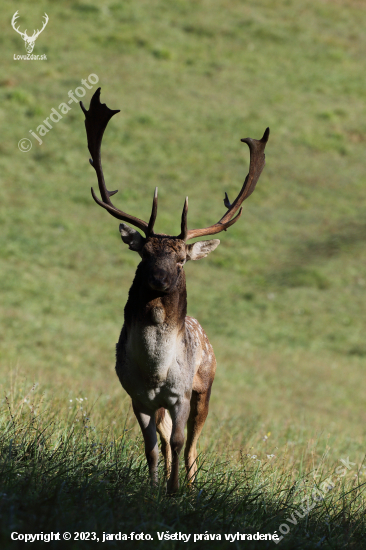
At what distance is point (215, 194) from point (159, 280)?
17.0m

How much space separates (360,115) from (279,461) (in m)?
22.8

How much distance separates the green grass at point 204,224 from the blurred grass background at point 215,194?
72mm

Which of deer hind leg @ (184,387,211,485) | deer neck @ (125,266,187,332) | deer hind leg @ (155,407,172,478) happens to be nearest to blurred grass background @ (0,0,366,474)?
deer hind leg @ (155,407,172,478)

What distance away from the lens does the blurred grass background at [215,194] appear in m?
12.8

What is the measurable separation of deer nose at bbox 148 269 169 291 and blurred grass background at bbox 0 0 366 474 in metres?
2.44

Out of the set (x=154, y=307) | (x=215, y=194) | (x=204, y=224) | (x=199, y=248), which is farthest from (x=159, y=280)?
(x=215, y=194)

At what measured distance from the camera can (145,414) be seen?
15.4ft

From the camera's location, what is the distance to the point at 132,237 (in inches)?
182

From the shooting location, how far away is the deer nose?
4234mm

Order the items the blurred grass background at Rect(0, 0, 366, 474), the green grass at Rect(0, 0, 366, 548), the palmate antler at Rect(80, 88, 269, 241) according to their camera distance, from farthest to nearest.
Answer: the blurred grass background at Rect(0, 0, 366, 474), the palmate antler at Rect(80, 88, 269, 241), the green grass at Rect(0, 0, 366, 548)

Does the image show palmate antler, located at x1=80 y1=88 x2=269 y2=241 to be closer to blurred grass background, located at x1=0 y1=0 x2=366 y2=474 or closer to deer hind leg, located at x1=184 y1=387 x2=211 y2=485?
deer hind leg, located at x1=184 y1=387 x2=211 y2=485

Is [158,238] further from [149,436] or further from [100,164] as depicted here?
[149,436]

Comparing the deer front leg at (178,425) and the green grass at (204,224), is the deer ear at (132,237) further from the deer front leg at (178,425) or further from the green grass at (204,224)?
the green grass at (204,224)

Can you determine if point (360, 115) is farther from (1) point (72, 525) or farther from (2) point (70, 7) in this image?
(1) point (72, 525)
